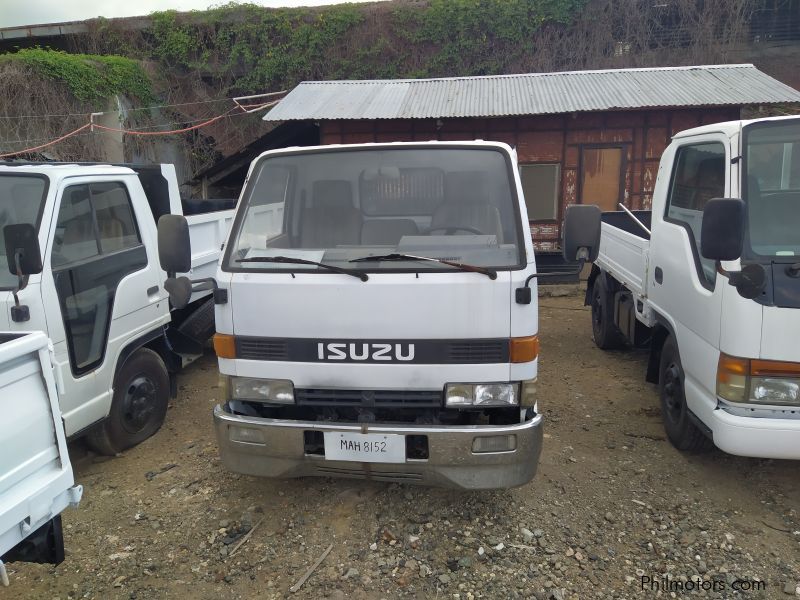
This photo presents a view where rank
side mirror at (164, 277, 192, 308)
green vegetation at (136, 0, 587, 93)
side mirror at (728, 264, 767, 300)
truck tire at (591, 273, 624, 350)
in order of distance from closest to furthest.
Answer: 1. side mirror at (728, 264, 767, 300)
2. side mirror at (164, 277, 192, 308)
3. truck tire at (591, 273, 624, 350)
4. green vegetation at (136, 0, 587, 93)

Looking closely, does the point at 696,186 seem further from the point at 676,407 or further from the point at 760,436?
the point at 760,436

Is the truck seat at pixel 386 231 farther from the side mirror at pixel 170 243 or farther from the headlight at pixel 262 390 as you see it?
the side mirror at pixel 170 243

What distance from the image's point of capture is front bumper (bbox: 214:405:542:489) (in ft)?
9.12

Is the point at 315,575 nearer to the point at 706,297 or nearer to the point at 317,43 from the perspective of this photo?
the point at 706,297

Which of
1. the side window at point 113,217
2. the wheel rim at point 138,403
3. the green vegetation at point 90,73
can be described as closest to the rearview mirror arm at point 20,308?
the side window at point 113,217

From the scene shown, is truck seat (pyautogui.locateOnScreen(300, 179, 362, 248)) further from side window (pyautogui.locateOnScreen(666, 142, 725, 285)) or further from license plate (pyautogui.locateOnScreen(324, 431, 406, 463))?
side window (pyautogui.locateOnScreen(666, 142, 725, 285))

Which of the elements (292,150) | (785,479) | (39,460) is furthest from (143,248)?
(785,479)

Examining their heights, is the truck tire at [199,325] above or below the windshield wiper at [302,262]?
below

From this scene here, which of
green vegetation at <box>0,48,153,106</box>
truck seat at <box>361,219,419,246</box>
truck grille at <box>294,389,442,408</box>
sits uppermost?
green vegetation at <box>0,48,153,106</box>

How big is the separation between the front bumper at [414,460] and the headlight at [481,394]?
0.12m

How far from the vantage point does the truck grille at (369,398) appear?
286 centimetres

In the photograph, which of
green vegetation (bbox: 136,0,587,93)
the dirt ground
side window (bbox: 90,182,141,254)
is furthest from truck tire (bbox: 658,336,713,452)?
green vegetation (bbox: 136,0,587,93)

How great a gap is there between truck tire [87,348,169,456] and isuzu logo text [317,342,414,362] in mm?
2022

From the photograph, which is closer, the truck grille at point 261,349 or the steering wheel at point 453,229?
the truck grille at point 261,349
